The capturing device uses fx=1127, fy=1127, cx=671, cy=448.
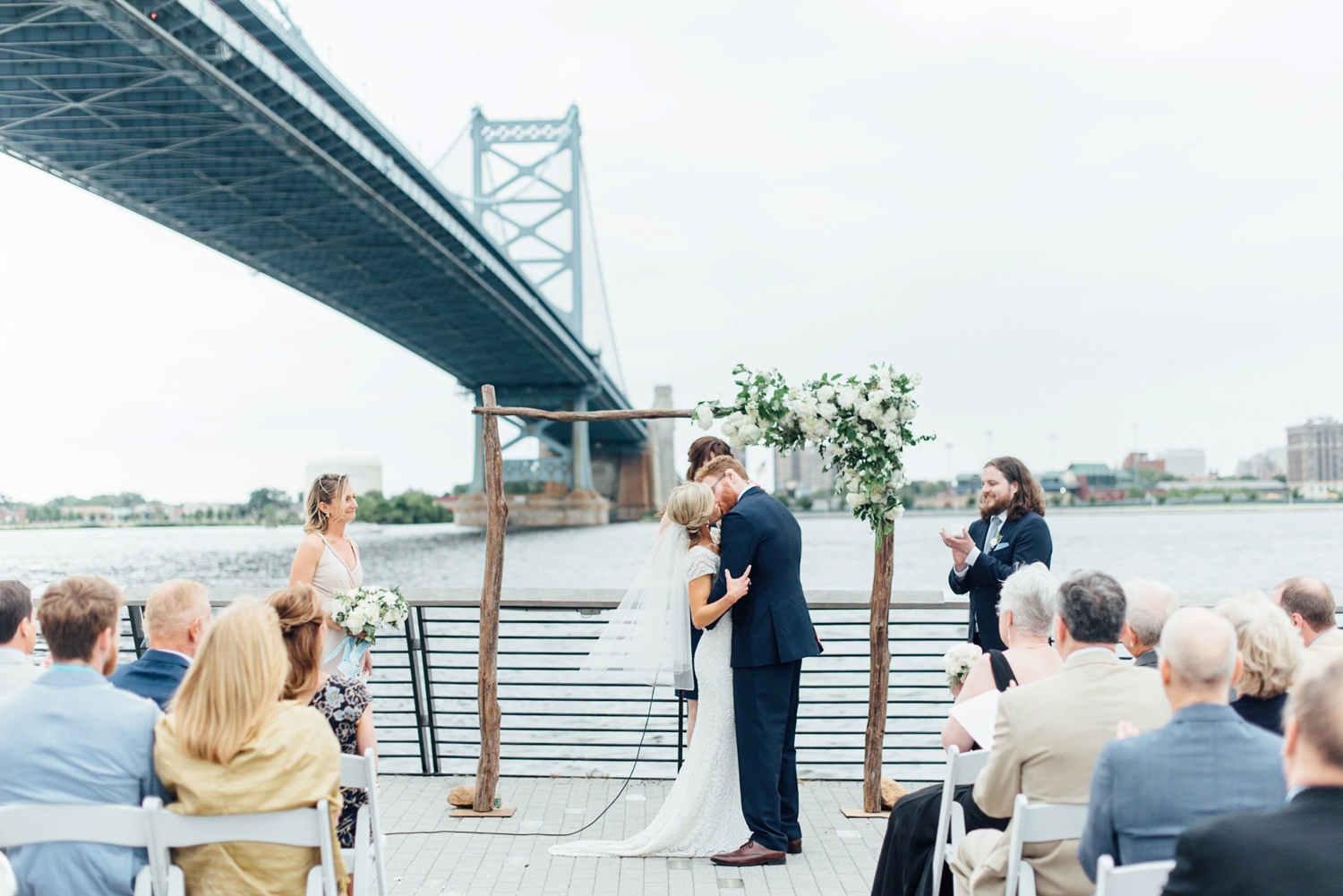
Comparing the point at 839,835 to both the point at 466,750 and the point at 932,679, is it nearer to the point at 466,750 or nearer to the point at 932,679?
the point at 466,750

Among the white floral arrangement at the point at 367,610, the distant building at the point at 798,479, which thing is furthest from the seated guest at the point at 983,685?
the distant building at the point at 798,479

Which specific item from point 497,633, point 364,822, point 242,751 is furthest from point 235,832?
point 497,633

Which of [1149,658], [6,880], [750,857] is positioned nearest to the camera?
[6,880]

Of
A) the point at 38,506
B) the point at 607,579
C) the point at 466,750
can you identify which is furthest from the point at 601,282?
the point at 466,750

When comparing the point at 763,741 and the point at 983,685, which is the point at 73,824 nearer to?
the point at 983,685

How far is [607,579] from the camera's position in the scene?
2375 centimetres

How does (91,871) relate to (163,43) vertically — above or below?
below

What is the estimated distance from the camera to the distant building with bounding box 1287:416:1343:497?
52969mm

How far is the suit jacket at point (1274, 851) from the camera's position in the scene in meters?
1.50

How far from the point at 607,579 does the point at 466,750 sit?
1527 centimetres

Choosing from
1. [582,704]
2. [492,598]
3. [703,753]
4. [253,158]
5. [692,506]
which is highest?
[253,158]

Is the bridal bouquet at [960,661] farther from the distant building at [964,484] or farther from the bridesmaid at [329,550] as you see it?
the distant building at [964,484]

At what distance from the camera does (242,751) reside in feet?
6.95

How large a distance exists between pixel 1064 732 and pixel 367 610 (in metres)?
2.38
